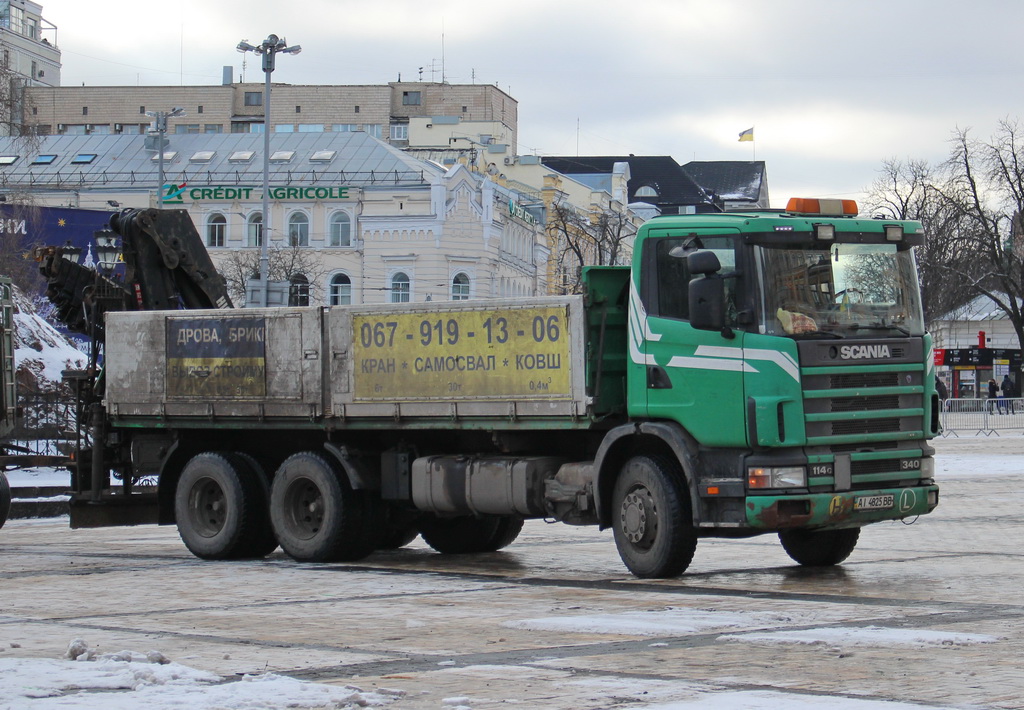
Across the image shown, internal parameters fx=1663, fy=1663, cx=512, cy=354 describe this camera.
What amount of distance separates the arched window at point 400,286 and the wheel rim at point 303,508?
59717 millimetres

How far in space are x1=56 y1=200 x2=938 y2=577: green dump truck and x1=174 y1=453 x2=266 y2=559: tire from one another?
2 cm

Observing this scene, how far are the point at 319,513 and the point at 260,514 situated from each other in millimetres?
799

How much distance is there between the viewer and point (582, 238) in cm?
8681

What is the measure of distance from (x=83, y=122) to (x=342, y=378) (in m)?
123

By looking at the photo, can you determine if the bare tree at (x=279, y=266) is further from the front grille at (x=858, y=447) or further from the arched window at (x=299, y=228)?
the front grille at (x=858, y=447)

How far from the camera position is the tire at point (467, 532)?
16.6 m

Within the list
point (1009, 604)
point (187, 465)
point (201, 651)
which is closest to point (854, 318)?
point (1009, 604)

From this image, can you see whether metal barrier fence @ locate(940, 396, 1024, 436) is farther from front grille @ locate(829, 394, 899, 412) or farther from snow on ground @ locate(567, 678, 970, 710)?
snow on ground @ locate(567, 678, 970, 710)

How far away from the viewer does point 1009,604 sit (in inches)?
441

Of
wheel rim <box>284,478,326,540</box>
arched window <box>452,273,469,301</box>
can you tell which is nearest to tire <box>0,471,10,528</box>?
wheel rim <box>284,478,326,540</box>

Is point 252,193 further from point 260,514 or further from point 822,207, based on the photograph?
point 822,207

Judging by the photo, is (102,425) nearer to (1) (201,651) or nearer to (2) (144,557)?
(2) (144,557)

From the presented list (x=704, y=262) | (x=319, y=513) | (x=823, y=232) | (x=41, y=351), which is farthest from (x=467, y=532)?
(x=41, y=351)

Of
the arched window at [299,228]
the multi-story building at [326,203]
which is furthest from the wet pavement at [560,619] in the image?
the arched window at [299,228]
